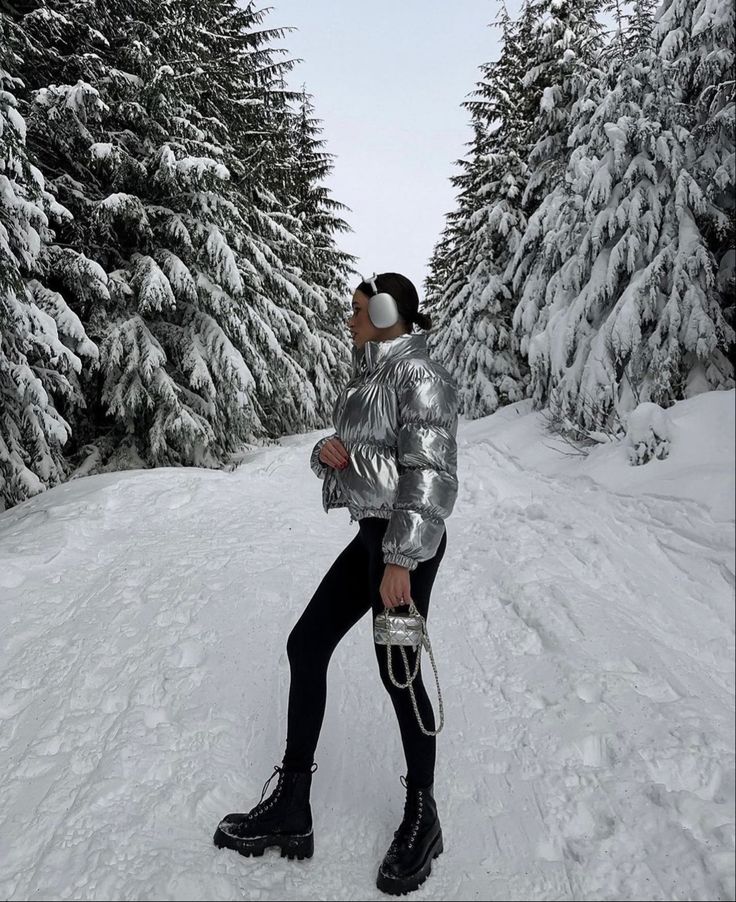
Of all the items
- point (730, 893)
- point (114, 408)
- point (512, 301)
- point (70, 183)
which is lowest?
point (730, 893)

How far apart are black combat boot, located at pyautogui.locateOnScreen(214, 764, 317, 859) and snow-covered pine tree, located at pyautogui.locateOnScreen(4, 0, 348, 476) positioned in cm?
757

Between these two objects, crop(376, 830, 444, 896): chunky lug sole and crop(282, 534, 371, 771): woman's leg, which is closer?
crop(376, 830, 444, 896): chunky lug sole

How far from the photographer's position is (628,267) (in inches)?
209

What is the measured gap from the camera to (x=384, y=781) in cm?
250

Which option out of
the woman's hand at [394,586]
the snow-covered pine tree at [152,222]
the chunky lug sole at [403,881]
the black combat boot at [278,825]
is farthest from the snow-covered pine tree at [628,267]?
the snow-covered pine tree at [152,222]

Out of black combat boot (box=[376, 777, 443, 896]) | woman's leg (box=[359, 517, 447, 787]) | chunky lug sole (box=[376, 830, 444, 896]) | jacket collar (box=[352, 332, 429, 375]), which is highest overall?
jacket collar (box=[352, 332, 429, 375])

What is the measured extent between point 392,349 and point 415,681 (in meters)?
1.20

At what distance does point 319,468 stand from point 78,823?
67.5 inches

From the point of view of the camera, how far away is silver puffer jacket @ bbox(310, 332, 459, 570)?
187cm

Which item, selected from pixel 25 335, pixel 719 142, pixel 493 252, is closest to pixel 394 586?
pixel 719 142

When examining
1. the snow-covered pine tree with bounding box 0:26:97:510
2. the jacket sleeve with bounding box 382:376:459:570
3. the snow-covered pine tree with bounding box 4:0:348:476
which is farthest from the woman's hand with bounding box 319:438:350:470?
the snow-covered pine tree with bounding box 4:0:348:476

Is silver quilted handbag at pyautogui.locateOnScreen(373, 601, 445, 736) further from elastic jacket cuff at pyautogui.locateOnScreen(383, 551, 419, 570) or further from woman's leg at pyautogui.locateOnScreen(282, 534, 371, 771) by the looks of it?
woman's leg at pyautogui.locateOnScreen(282, 534, 371, 771)

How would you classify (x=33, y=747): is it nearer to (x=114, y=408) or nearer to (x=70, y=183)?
(x=114, y=408)

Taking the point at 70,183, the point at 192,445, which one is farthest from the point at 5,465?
the point at 70,183
